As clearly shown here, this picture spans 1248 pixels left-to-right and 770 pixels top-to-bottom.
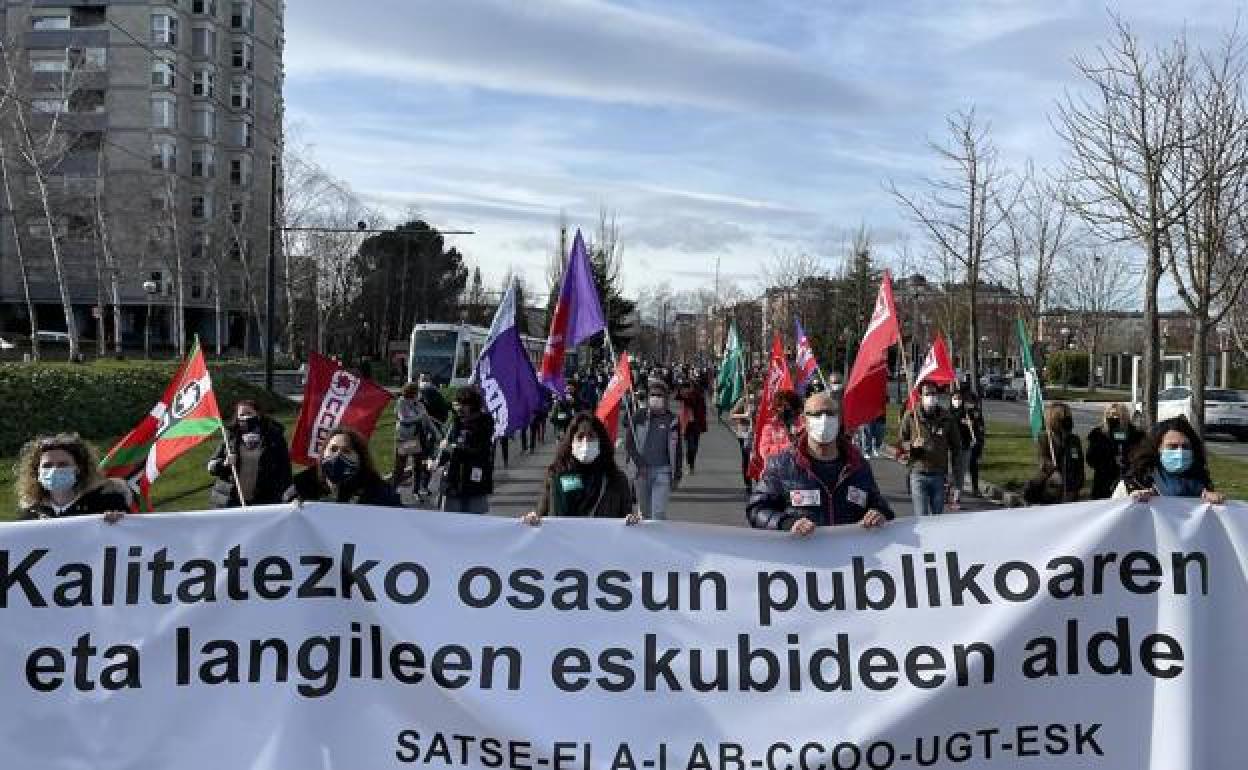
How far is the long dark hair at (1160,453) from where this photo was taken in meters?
6.62

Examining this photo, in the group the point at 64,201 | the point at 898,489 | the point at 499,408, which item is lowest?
the point at 898,489

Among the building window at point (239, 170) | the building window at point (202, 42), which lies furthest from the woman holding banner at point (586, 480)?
the building window at point (202, 42)

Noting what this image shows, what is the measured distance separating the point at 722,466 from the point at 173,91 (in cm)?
5963

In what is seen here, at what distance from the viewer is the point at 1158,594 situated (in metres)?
5.03

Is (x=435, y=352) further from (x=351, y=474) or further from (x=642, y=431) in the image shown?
(x=351, y=474)

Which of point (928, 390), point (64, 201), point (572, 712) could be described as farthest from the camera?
point (64, 201)

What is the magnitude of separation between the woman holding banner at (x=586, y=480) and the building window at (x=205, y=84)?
72.0 metres

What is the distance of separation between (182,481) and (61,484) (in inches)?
469

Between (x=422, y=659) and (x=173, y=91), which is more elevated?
(x=173, y=91)

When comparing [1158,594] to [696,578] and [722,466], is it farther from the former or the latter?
[722,466]

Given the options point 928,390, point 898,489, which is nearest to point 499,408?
point 928,390

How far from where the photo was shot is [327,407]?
9.41 meters

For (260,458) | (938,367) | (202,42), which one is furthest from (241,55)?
(260,458)

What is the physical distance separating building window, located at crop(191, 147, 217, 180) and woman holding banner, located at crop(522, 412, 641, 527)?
70291 mm
